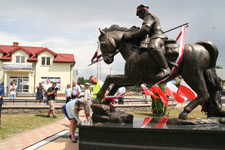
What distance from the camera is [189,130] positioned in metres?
3.16

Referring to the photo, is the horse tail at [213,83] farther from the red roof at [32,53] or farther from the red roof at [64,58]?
the red roof at [64,58]

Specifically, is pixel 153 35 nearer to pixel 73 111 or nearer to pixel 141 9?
pixel 141 9

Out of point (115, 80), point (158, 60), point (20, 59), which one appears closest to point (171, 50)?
point (158, 60)

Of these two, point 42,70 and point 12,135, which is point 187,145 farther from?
point 42,70

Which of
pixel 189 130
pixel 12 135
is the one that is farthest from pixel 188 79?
pixel 12 135

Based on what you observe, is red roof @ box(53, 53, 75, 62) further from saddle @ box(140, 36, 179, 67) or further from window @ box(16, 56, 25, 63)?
saddle @ box(140, 36, 179, 67)

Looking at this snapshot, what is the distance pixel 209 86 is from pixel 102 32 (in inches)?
101

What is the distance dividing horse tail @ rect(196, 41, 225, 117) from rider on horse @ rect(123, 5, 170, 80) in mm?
898

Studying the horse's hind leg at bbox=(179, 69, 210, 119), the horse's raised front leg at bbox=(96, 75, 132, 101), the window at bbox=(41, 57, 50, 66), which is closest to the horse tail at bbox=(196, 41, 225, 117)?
the horse's hind leg at bbox=(179, 69, 210, 119)

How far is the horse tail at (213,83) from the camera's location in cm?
395

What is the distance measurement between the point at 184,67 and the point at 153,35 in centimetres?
93

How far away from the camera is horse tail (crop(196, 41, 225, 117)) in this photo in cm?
395

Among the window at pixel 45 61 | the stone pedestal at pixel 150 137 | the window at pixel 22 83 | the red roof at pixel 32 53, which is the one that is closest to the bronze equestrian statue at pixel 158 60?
the stone pedestal at pixel 150 137

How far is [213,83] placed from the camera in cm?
398
